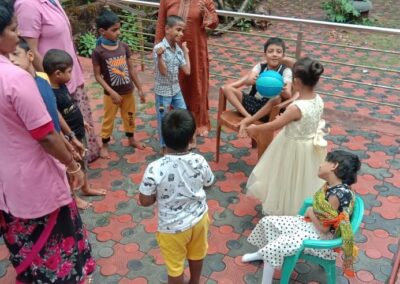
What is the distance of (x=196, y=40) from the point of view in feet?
12.4

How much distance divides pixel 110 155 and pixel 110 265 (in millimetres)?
1460

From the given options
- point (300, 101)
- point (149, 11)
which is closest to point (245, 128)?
point (300, 101)

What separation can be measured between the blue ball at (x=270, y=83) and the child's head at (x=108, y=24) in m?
1.23

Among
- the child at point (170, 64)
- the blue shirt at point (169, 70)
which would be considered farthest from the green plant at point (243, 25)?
the blue shirt at point (169, 70)

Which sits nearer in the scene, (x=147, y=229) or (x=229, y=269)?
(x=229, y=269)

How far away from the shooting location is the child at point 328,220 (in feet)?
6.99

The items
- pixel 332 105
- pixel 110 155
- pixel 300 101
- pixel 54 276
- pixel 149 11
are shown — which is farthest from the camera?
pixel 149 11

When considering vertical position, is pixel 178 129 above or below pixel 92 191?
above

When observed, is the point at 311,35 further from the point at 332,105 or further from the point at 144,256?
the point at 144,256

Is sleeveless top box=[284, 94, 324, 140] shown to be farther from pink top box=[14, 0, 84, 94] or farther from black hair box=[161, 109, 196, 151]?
pink top box=[14, 0, 84, 94]

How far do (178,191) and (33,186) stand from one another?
67 cm

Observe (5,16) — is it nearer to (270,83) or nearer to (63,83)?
(63,83)

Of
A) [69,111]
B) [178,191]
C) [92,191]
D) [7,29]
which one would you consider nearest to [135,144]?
[92,191]

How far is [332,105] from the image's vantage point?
193 inches
